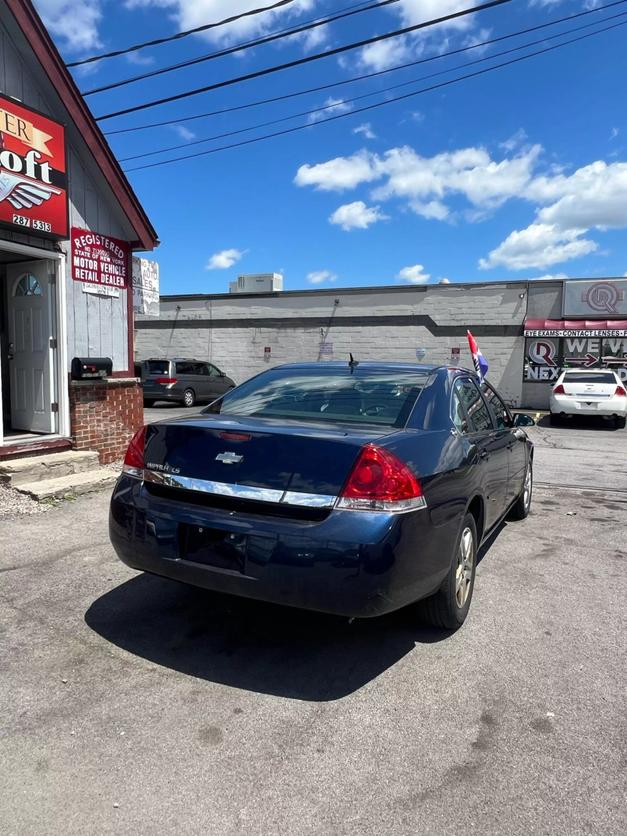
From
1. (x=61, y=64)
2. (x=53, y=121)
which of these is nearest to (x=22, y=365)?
(x=53, y=121)

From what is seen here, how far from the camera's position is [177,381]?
2000 centimetres

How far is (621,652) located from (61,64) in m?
8.02

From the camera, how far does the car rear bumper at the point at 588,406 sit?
1503cm

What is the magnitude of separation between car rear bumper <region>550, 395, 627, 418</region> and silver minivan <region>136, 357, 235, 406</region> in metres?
10.4

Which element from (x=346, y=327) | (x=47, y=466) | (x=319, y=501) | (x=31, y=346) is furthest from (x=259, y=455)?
(x=346, y=327)

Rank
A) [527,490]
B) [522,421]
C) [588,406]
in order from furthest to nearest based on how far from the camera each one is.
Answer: [588,406] → [527,490] → [522,421]

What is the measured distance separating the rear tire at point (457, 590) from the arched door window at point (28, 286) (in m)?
6.26

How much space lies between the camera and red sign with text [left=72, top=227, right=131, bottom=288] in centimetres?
766

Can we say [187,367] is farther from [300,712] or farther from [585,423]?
[300,712]

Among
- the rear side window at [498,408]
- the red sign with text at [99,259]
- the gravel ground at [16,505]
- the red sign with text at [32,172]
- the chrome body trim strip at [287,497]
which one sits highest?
the red sign with text at [32,172]

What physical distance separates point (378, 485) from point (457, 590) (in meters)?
1.06

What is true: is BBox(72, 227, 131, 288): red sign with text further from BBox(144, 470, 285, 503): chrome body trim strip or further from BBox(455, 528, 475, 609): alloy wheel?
BBox(455, 528, 475, 609): alloy wheel

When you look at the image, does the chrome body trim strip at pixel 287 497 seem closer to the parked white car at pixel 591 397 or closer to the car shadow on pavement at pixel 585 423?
the parked white car at pixel 591 397

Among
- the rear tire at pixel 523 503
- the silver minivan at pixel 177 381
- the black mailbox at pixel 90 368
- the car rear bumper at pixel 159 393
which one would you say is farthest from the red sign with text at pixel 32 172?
the car rear bumper at pixel 159 393
